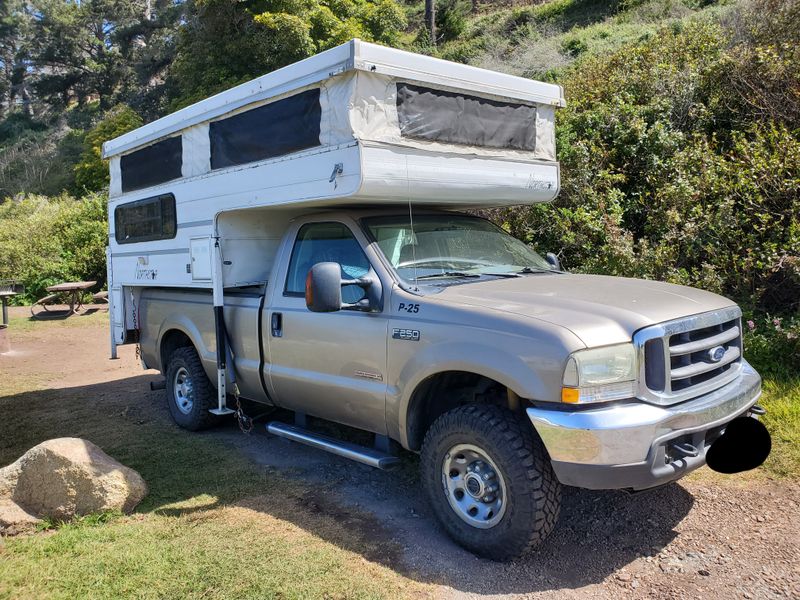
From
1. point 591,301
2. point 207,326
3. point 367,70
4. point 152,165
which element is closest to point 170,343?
point 207,326

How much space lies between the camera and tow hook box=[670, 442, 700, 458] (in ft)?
10.7

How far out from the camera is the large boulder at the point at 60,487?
4320mm

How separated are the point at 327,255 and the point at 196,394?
213 centimetres

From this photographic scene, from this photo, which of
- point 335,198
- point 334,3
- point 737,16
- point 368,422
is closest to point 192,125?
point 335,198

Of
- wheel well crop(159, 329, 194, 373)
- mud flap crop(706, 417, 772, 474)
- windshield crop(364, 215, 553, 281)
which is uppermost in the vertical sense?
windshield crop(364, 215, 553, 281)

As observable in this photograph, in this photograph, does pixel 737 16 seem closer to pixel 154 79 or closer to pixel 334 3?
pixel 334 3

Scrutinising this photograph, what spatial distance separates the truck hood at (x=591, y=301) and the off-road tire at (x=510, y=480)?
604 mm

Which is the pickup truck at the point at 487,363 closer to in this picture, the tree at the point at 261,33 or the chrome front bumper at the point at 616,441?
the chrome front bumper at the point at 616,441

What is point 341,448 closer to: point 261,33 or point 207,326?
point 207,326

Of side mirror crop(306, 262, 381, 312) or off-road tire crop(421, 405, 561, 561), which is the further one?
side mirror crop(306, 262, 381, 312)

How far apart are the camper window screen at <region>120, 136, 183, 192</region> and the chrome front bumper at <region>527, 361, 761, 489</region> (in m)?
4.34

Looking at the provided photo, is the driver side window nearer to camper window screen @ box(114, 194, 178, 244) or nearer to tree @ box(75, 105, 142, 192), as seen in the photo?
camper window screen @ box(114, 194, 178, 244)

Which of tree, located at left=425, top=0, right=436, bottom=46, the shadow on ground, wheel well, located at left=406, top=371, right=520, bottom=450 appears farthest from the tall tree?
wheel well, located at left=406, top=371, right=520, bottom=450

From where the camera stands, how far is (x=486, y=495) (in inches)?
141
